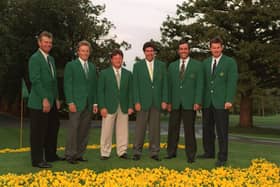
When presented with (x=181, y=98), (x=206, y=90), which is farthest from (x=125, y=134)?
(x=206, y=90)

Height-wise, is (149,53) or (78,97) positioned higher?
(149,53)

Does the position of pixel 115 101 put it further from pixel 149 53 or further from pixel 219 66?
pixel 219 66

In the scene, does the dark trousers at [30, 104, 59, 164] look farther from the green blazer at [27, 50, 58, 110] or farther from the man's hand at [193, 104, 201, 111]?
the man's hand at [193, 104, 201, 111]

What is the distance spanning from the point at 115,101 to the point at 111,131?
600mm

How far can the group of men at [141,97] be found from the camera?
24.3ft

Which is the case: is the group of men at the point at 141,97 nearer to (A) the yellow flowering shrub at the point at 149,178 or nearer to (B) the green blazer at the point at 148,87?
(B) the green blazer at the point at 148,87

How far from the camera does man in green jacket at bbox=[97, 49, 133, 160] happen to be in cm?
777

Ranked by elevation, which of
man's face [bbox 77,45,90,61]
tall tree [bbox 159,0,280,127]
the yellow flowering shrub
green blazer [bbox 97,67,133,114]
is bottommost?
the yellow flowering shrub

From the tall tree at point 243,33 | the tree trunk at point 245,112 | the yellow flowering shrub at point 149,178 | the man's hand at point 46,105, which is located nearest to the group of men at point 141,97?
the man's hand at point 46,105

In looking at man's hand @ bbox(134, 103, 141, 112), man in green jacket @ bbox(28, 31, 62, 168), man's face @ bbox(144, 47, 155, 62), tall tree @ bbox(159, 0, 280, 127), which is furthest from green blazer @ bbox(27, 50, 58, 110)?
tall tree @ bbox(159, 0, 280, 127)

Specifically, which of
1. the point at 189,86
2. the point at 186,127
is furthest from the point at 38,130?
the point at 189,86

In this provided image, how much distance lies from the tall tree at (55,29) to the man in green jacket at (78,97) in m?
24.6

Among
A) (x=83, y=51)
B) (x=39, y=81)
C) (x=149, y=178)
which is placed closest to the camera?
(x=149, y=178)

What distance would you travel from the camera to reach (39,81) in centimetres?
691
